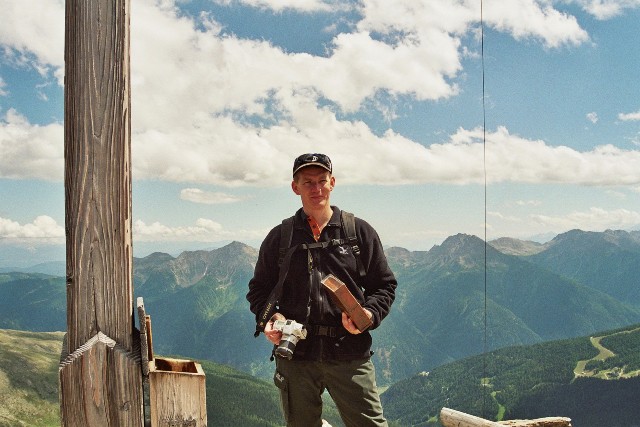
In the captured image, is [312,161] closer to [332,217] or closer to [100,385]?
[332,217]

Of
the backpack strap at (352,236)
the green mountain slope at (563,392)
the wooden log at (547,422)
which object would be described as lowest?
A: the green mountain slope at (563,392)

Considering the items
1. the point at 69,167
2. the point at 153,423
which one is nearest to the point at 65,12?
the point at 69,167

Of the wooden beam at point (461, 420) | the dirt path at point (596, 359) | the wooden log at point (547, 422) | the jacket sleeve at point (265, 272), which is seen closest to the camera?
the jacket sleeve at point (265, 272)

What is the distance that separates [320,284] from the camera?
15.3 ft

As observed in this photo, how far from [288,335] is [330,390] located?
642mm

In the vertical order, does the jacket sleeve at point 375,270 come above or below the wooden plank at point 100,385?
above

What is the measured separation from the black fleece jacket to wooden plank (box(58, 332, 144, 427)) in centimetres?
162

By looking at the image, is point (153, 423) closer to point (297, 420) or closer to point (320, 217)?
point (297, 420)

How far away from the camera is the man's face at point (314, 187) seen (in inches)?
189

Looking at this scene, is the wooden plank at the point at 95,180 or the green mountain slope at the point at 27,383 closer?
the wooden plank at the point at 95,180

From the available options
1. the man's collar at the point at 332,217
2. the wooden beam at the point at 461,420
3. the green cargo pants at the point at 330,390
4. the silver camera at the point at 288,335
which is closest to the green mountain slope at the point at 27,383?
the wooden beam at the point at 461,420

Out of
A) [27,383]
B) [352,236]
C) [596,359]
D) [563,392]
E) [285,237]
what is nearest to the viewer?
[352,236]

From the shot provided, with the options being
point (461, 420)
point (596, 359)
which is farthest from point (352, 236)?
point (596, 359)

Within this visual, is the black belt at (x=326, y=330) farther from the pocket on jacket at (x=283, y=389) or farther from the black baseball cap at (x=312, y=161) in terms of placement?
the black baseball cap at (x=312, y=161)
